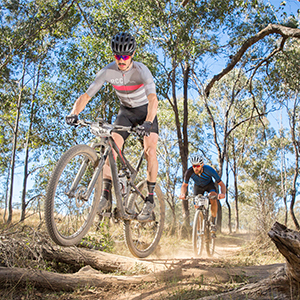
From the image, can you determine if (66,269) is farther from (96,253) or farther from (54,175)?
(54,175)

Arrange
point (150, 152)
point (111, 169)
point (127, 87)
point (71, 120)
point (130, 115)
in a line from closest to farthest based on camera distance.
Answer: point (71, 120), point (111, 169), point (127, 87), point (130, 115), point (150, 152)

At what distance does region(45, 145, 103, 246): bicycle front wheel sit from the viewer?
3352mm

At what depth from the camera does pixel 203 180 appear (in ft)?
26.0

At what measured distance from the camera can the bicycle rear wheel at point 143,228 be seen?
5223mm

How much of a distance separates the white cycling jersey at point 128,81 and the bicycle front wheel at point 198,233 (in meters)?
4.13

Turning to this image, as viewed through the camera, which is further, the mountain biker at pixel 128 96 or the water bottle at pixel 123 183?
the water bottle at pixel 123 183

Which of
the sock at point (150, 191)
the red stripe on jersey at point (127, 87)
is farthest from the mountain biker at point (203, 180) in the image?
the red stripe on jersey at point (127, 87)

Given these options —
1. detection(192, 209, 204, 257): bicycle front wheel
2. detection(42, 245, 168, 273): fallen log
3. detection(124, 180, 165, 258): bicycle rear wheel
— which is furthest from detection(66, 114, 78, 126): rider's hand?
detection(192, 209, 204, 257): bicycle front wheel

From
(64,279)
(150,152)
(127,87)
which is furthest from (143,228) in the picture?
(127,87)

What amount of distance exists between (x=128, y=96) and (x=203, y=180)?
4091mm

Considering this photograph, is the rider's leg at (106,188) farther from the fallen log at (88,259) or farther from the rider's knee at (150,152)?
the fallen log at (88,259)

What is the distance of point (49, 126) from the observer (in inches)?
555

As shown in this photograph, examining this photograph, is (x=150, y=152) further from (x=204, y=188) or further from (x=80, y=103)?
(x=204, y=188)

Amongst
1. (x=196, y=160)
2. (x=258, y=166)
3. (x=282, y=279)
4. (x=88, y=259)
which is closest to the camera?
(x=282, y=279)
